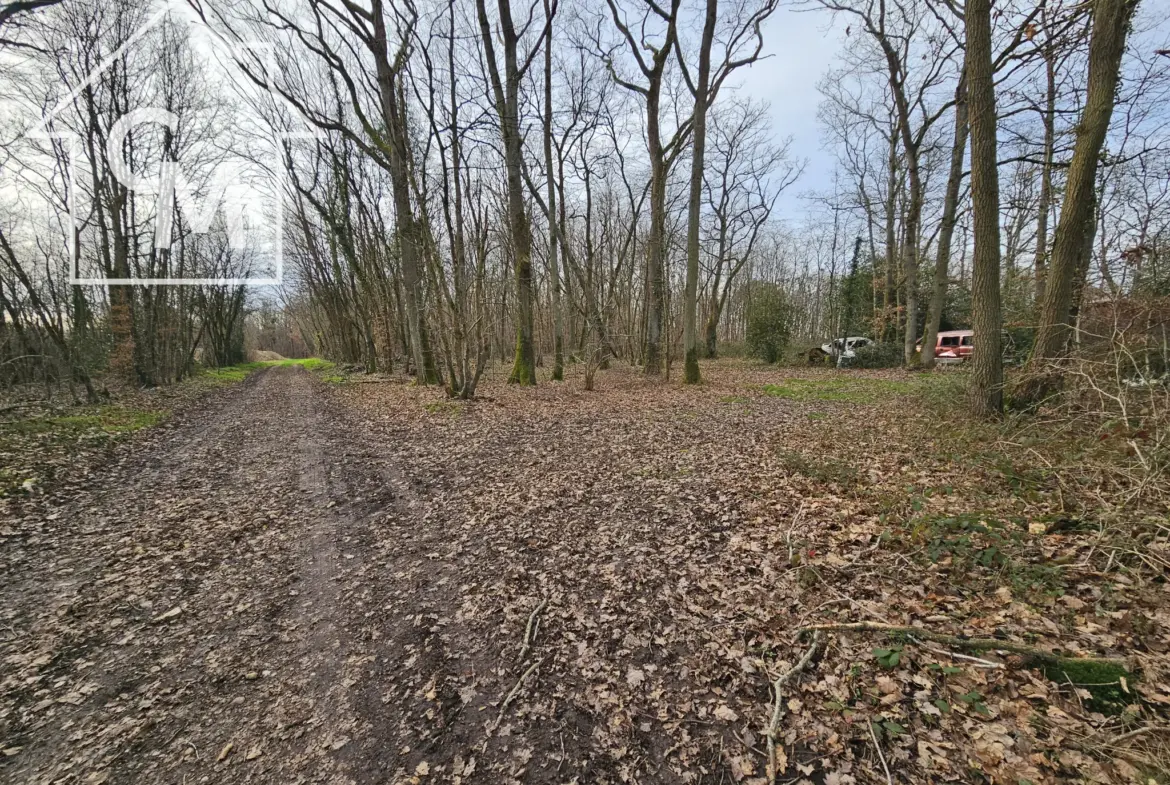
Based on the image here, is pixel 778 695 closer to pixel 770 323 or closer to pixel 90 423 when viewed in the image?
pixel 90 423

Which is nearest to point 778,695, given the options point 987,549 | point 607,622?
point 607,622

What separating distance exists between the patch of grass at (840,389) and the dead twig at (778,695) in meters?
8.88

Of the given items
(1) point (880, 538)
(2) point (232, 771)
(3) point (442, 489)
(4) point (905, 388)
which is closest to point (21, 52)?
(3) point (442, 489)

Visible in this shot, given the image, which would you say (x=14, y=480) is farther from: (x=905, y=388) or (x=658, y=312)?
(x=905, y=388)

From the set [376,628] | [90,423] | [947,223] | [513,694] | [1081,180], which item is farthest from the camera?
[947,223]

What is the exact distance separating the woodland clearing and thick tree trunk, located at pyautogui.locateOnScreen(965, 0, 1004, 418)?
94 cm

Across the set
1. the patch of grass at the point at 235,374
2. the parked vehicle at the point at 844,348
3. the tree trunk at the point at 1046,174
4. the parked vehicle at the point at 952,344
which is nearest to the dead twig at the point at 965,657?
the tree trunk at the point at 1046,174

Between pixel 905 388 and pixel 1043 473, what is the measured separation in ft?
29.0

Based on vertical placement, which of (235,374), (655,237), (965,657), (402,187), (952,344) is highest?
(402,187)

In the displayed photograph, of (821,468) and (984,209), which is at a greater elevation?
(984,209)

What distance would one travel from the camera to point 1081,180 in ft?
20.2

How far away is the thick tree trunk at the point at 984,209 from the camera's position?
6.43 meters

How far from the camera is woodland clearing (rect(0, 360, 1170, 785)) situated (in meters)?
2.38

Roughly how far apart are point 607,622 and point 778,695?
1248 millimetres
